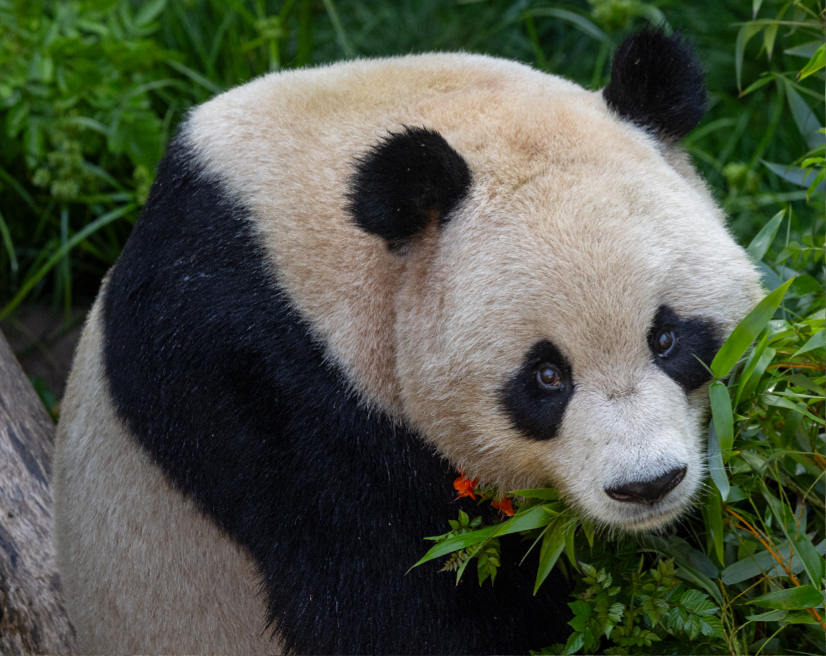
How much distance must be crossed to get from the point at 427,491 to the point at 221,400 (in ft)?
1.93

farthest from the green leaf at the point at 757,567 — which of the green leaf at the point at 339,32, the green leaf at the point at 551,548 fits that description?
the green leaf at the point at 339,32

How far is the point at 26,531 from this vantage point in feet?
9.61

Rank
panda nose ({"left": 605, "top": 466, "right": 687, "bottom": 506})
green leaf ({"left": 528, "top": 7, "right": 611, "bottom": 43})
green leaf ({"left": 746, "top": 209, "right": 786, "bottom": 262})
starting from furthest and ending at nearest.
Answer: green leaf ({"left": 528, "top": 7, "right": 611, "bottom": 43}) → green leaf ({"left": 746, "top": 209, "right": 786, "bottom": 262}) → panda nose ({"left": 605, "top": 466, "right": 687, "bottom": 506})

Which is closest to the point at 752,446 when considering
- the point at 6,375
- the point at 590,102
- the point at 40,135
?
the point at 590,102

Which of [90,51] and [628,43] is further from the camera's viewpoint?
[90,51]

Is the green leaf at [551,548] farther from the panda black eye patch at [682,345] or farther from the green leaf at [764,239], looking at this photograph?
the green leaf at [764,239]

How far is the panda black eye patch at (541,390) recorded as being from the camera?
1.96 meters

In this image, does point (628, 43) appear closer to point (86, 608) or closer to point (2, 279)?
point (86, 608)

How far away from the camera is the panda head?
191 centimetres

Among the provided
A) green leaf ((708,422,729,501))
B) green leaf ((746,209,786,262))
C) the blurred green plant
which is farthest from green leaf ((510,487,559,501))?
the blurred green plant

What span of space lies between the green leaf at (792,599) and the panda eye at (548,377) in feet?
2.40

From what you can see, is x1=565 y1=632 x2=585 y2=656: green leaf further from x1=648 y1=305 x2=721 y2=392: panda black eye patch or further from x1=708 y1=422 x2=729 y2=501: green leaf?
x1=648 y1=305 x2=721 y2=392: panda black eye patch

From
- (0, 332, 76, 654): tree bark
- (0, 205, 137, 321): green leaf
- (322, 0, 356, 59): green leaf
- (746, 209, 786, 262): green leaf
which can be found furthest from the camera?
(322, 0, 356, 59): green leaf

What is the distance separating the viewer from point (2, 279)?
16.1ft
